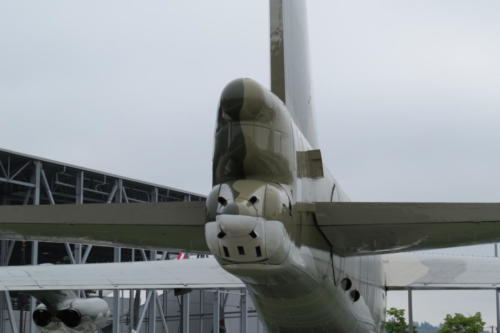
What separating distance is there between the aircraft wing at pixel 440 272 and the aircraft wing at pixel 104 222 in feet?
29.4

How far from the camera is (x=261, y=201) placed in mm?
6699

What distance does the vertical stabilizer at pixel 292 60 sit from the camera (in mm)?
10445

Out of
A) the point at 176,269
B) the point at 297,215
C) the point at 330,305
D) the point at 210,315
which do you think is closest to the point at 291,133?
the point at 297,215

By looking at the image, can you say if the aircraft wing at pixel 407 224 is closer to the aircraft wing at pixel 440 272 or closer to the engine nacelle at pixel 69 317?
the aircraft wing at pixel 440 272

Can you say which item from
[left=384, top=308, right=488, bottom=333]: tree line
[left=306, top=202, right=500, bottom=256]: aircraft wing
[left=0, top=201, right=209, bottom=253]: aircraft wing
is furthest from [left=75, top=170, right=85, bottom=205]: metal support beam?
[left=306, top=202, right=500, bottom=256]: aircraft wing

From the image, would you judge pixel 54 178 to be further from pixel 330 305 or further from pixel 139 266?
pixel 330 305

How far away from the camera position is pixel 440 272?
16.4 metres

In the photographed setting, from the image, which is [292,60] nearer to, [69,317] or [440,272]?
[69,317]

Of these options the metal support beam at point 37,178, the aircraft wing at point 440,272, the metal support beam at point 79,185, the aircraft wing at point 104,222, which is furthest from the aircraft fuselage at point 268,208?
the metal support beam at point 79,185

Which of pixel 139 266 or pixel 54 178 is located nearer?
pixel 139 266

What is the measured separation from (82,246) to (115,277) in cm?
2373

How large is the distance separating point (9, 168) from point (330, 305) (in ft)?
76.1

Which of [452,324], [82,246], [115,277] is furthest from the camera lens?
[82,246]

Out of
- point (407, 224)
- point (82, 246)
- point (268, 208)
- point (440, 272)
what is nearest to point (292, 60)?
point (407, 224)
